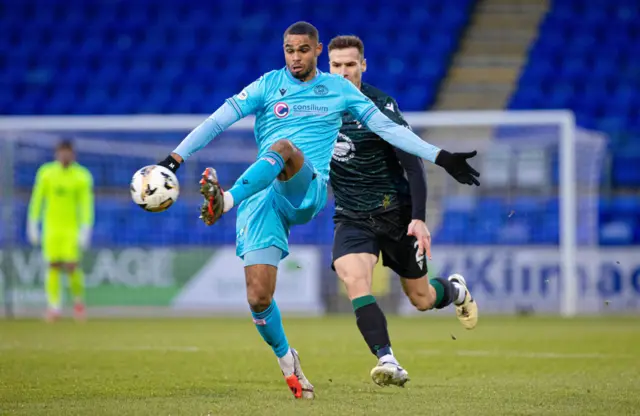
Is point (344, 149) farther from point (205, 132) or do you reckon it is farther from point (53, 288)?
point (53, 288)

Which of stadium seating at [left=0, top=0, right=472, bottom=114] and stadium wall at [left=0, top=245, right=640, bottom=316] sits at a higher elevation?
stadium seating at [left=0, top=0, right=472, bottom=114]

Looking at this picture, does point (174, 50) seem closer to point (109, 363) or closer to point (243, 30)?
point (243, 30)

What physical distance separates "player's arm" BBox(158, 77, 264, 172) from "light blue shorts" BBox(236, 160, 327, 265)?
1.37 feet

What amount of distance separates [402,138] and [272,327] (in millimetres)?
1258

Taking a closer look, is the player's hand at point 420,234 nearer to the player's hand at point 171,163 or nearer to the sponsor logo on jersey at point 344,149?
the sponsor logo on jersey at point 344,149

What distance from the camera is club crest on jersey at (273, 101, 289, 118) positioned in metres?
5.84

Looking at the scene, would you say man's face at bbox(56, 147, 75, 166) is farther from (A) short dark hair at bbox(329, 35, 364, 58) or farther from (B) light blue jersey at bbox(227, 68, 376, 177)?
(B) light blue jersey at bbox(227, 68, 376, 177)

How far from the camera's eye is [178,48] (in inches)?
815

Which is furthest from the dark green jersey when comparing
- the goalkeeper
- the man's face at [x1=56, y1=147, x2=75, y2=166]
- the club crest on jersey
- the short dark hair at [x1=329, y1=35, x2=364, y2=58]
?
the goalkeeper

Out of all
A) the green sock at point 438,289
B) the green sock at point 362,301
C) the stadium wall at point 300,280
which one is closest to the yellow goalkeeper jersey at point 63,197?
the stadium wall at point 300,280

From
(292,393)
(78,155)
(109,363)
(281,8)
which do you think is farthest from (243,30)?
(292,393)

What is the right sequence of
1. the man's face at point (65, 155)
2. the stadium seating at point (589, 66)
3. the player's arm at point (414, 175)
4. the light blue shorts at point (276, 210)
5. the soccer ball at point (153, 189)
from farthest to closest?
the stadium seating at point (589, 66) → the man's face at point (65, 155) → the player's arm at point (414, 175) → the light blue shorts at point (276, 210) → the soccer ball at point (153, 189)

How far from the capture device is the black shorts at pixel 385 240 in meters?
6.41

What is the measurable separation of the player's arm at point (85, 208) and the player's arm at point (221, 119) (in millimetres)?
8156
